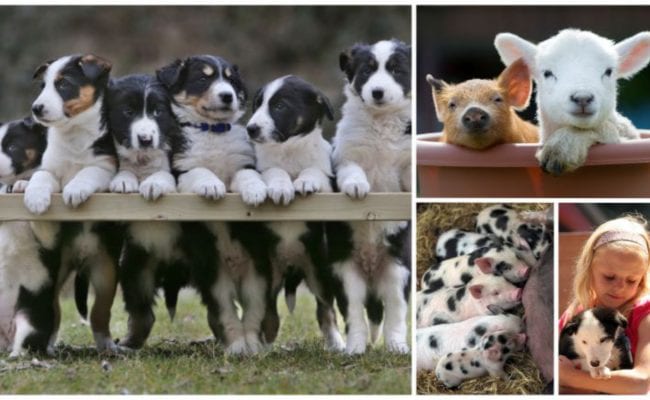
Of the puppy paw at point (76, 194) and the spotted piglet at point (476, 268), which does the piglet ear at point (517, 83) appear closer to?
the spotted piglet at point (476, 268)

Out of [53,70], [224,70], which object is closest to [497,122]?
[224,70]

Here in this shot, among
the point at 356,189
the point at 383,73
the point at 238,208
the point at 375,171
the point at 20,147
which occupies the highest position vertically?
the point at 383,73

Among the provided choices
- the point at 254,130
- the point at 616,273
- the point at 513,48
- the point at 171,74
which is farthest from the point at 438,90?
the point at 171,74

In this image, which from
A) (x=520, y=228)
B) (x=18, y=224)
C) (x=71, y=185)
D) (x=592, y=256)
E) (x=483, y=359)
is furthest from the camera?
(x=18, y=224)

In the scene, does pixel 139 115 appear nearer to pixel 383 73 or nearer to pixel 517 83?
pixel 383 73

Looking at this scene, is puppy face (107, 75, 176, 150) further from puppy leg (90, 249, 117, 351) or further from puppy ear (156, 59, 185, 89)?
puppy leg (90, 249, 117, 351)

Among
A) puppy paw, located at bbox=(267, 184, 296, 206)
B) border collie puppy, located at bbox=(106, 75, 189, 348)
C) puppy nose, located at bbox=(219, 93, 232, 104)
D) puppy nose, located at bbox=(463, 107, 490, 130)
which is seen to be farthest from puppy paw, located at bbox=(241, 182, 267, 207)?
puppy nose, located at bbox=(463, 107, 490, 130)

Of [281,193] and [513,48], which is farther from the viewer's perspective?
[281,193]

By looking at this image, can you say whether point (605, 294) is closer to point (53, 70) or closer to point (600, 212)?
point (600, 212)
